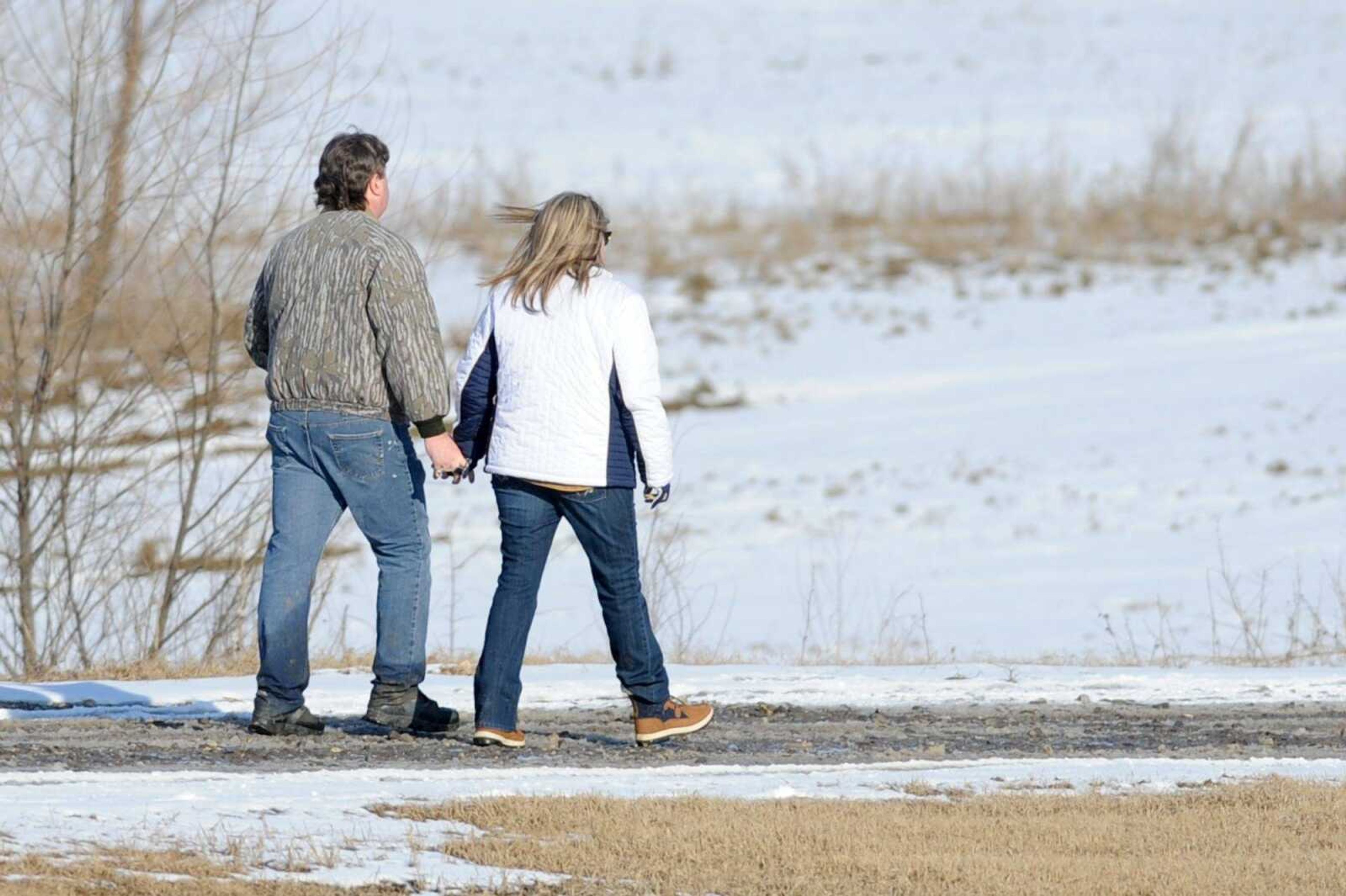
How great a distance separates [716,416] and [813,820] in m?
17.5

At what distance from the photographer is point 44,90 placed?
30.2ft

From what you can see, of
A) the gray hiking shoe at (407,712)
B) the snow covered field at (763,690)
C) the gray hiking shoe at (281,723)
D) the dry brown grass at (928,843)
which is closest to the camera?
the dry brown grass at (928,843)

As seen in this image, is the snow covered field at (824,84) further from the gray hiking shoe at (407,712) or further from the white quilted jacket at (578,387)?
the white quilted jacket at (578,387)

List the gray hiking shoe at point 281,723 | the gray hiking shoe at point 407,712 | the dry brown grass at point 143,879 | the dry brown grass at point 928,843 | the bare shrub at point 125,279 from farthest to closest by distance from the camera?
the bare shrub at point 125,279
the gray hiking shoe at point 407,712
the gray hiking shoe at point 281,723
the dry brown grass at point 928,843
the dry brown grass at point 143,879

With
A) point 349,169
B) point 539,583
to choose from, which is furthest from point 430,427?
point 349,169

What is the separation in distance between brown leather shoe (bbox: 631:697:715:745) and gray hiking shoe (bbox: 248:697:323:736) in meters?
1.05

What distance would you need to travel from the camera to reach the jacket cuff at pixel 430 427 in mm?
6043

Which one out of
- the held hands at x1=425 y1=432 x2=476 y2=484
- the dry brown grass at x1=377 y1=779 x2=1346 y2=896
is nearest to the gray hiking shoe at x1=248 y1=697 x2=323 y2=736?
the held hands at x1=425 y1=432 x2=476 y2=484

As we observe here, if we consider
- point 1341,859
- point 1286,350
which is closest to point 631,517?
point 1341,859

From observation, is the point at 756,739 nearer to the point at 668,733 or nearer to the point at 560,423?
the point at 668,733

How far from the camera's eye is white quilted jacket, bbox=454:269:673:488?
19.5ft

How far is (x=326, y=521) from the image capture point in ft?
20.5

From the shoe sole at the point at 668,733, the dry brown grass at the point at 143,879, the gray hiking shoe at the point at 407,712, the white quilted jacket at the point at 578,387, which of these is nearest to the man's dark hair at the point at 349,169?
the white quilted jacket at the point at 578,387

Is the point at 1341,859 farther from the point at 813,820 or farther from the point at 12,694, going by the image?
the point at 12,694
